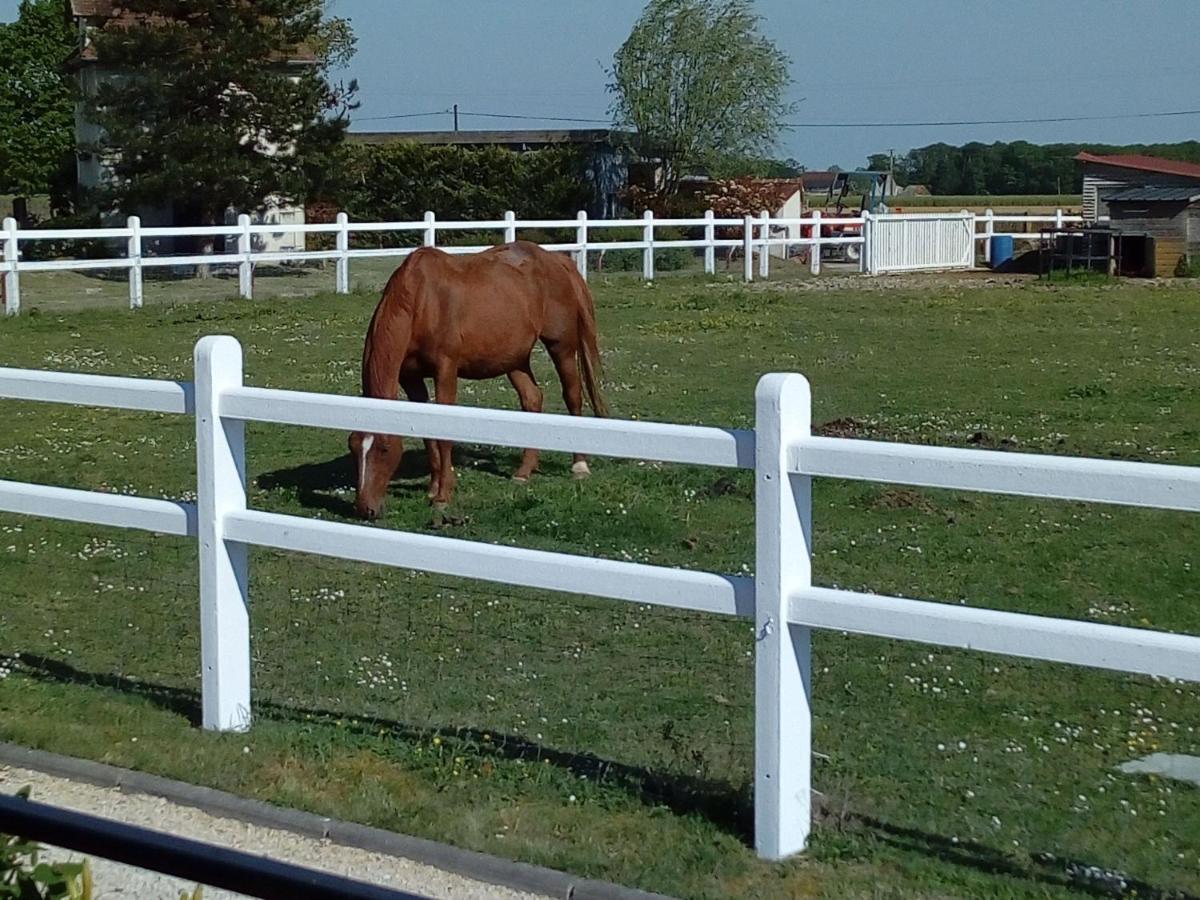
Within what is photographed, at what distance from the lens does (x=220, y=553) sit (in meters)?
5.62

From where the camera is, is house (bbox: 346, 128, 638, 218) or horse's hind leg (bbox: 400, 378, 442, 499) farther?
house (bbox: 346, 128, 638, 218)

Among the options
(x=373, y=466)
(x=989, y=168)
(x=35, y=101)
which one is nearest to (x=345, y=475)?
(x=373, y=466)

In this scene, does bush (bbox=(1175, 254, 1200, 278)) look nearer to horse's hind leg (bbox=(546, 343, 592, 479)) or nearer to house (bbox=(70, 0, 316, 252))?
house (bbox=(70, 0, 316, 252))

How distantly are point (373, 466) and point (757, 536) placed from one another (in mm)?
5222

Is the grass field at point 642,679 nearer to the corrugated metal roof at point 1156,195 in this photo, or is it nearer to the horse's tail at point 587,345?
the horse's tail at point 587,345

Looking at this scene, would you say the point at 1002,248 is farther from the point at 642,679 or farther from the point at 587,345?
the point at 642,679

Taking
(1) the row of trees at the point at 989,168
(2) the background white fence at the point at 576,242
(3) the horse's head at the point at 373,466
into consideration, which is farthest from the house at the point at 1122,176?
(1) the row of trees at the point at 989,168

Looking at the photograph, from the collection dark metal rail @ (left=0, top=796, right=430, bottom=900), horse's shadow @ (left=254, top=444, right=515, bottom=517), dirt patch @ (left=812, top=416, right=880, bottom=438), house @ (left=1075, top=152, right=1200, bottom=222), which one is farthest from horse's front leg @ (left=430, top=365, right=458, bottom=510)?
house @ (left=1075, top=152, right=1200, bottom=222)

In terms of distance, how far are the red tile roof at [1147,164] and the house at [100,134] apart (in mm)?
18018

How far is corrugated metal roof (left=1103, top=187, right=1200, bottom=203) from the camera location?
3108cm

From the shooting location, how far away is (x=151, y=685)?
6258 millimetres

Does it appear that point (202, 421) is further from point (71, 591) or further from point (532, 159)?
point (532, 159)

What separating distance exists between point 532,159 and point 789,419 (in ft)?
140

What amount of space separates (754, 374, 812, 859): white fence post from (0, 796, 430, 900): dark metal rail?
8.62ft
